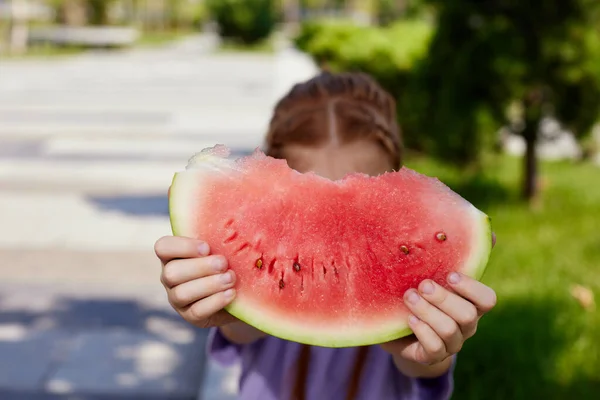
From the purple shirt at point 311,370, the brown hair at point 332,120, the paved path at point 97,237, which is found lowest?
the paved path at point 97,237

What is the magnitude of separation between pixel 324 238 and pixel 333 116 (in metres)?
0.46

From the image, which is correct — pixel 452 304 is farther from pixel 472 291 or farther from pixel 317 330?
pixel 317 330

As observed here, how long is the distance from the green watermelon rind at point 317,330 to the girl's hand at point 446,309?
7 centimetres

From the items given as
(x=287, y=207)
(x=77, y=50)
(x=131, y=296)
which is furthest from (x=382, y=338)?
(x=77, y=50)

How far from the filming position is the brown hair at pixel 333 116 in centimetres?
178

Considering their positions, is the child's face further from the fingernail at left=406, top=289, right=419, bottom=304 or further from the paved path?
the paved path

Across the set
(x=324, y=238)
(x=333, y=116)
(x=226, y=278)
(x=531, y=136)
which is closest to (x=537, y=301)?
(x=531, y=136)

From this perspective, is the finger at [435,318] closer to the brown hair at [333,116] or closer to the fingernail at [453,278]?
the fingernail at [453,278]

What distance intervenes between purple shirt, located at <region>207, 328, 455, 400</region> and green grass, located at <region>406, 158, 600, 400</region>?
1.45 meters

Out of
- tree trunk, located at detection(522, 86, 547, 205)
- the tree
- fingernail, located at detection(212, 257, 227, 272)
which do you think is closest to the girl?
fingernail, located at detection(212, 257, 227, 272)

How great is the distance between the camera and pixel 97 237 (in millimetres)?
6023

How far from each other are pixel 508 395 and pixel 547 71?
11.8ft

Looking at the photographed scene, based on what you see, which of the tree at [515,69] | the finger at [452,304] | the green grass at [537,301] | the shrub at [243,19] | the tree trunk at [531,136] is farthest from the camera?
the shrub at [243,19]

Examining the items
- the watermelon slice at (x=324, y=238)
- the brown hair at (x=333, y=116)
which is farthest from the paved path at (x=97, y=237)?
the watermelon slice at (x=324, y=238)
